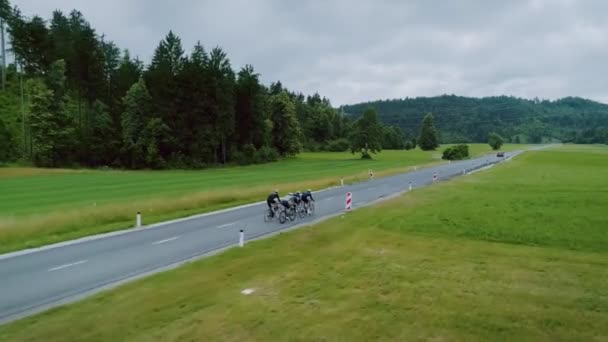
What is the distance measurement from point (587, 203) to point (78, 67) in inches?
3012

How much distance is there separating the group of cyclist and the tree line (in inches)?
1756

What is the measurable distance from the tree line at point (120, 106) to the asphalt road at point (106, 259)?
4598cm

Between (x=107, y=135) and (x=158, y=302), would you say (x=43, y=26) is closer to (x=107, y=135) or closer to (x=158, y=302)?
(x=107, y=135)

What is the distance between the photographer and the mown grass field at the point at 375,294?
7.10 meters

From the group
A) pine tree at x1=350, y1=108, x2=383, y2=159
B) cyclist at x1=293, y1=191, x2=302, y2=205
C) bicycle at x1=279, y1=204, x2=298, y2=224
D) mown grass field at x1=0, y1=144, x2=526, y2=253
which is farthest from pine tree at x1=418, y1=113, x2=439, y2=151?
bicycle at x1=279, y1=204, x2=298, y2=224

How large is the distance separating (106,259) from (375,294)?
9.37 metres

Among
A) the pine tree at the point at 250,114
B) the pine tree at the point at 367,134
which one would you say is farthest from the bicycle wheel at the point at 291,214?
the pine tree at the point at 367,134

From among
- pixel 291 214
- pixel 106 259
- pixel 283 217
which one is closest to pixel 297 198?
pixel 291 214

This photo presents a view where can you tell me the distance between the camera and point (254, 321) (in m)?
7.57

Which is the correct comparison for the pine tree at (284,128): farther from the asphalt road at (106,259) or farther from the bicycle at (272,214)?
the bicycle at (272,214)

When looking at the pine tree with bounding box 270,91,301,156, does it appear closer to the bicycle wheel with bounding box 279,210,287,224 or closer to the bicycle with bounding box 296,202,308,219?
the bicycle with bounding box 296,202,308,219

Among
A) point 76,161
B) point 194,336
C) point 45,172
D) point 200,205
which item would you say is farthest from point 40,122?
point 194,336

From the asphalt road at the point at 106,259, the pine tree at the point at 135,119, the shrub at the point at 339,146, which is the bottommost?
the asphalt road at the point at 106,259

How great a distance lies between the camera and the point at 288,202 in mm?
20578
